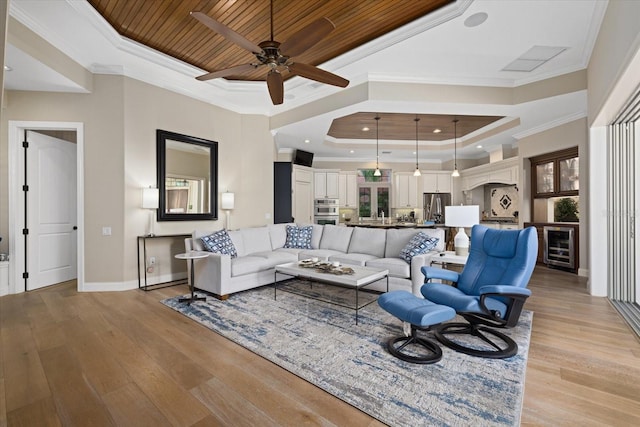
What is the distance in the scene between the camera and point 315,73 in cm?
326

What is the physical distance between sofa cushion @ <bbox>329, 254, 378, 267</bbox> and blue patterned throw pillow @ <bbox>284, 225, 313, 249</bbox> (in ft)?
2.97

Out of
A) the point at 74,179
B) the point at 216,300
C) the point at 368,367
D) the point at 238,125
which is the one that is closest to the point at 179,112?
the point at 238,125

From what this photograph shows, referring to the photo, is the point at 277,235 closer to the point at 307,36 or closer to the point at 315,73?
the point at 315,73

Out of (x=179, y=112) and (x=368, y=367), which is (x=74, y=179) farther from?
(x=368, y=367)

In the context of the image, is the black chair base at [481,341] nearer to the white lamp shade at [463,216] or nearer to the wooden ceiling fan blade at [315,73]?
the white lamp shade at [463,216]

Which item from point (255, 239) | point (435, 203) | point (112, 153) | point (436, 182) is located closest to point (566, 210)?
point (435, 203)

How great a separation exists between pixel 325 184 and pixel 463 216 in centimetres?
542

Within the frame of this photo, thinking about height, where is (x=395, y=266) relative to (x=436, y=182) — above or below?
below

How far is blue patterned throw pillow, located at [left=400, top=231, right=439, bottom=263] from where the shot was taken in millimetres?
4246

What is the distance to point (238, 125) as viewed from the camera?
6.11m

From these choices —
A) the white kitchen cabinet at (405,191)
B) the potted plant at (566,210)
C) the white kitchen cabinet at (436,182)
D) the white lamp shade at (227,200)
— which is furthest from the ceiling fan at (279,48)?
the white kitchen cabinet at (436,182)

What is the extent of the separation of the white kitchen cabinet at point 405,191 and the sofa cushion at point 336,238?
4377 mm

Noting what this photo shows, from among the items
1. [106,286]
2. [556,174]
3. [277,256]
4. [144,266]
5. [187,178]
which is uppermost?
[556,174]

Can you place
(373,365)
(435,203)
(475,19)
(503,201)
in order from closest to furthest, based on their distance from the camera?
(373,365)
(475,19)
(503,201)
(435,203)
